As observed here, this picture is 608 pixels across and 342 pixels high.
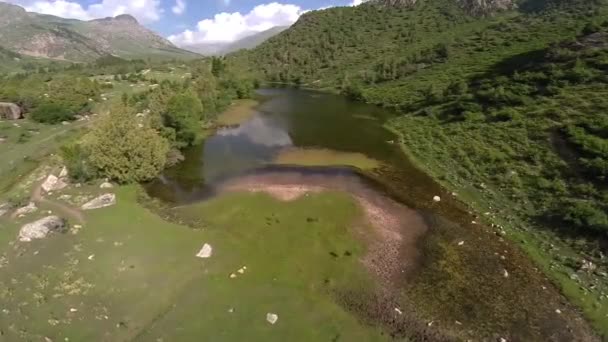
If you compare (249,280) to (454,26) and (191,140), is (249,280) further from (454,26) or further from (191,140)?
(454,26)

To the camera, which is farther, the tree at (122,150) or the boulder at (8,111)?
the boulder at (8,111)

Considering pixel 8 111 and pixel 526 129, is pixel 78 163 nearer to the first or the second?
pixel 8 111

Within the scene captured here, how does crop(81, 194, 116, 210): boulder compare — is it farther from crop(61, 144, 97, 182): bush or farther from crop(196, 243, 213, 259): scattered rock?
crop(196, 243, 213, 259): scattered rock

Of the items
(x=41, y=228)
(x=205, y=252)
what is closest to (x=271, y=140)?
(x=205, y=252)

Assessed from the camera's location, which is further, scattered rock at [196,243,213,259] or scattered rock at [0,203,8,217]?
scattered rock at [0,203,8,217]

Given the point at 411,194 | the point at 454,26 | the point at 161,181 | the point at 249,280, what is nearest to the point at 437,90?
the point at 411,194

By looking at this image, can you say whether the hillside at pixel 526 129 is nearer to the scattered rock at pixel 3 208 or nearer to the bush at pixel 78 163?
the bush at pixel 78 163

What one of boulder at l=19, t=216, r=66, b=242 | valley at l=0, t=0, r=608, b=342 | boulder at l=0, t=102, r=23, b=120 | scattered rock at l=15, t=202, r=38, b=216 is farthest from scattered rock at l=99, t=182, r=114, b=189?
boulder at l=0, t=102, r=23, b=120

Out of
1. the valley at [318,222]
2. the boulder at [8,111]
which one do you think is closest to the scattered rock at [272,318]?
the valley at [318,222]
